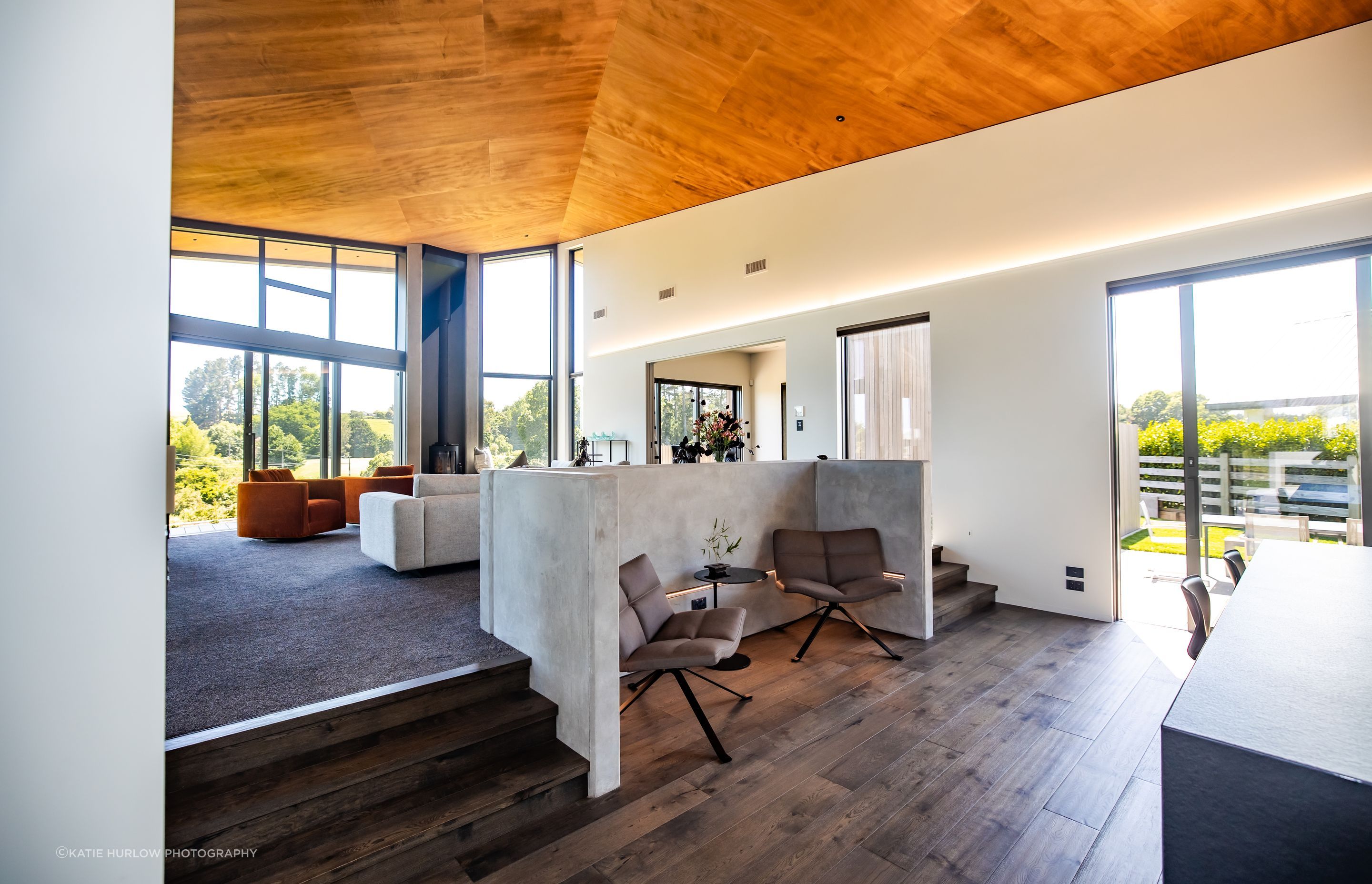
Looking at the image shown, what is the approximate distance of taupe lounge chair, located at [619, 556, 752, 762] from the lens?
8.51 feet

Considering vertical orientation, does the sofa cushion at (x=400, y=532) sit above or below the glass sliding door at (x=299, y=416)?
below

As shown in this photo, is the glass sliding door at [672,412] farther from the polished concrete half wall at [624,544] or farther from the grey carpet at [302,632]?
the grey carpet at [302,632]

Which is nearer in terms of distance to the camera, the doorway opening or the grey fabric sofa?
the grey fabric sofa

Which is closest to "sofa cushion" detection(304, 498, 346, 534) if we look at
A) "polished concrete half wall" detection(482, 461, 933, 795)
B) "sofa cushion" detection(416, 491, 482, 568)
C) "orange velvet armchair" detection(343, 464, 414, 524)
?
"orange velvet armchair" detection(343, 464, 414, 524)

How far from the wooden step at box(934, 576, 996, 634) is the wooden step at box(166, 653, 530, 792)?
135 inches

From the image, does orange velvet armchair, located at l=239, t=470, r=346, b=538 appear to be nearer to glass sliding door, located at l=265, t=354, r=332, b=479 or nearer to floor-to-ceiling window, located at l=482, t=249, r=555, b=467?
glass sliding door, located at l=265, t=354, r=332, b=479

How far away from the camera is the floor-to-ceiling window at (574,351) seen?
1094cm

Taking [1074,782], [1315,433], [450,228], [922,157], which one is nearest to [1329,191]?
[1315,433]

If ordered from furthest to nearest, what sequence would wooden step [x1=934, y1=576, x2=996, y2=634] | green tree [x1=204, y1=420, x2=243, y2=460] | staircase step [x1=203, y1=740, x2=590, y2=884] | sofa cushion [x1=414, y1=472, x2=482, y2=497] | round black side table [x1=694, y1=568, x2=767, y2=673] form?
green tree [x1=204, y1=420, x2=243, y2=460] < sofa cushion [x1=414, y1=472, x2=482, y2=497] < wooden step [x1=934, y1=576, x2=996, y2=634] < round black side table [x1=694, y1=568, x2=767, y2=673] < staircase step [x1=203, y1=740, x2=590, y2=884]

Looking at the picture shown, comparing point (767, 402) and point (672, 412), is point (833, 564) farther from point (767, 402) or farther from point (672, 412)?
point (767, 402)

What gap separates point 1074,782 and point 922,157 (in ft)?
17.7

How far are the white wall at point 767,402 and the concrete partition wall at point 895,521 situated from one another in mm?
5758

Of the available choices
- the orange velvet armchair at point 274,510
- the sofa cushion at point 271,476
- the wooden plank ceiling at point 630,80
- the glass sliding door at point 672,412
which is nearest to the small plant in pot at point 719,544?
the wooden plank ceiling at point 630,80

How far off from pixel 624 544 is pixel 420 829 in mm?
1819
